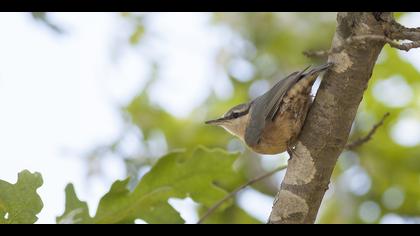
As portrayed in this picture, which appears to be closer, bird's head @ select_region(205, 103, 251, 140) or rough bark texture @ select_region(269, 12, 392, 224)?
rough bark texture @ select_region(269, 12, 392, 224)

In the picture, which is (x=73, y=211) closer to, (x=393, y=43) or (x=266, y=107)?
(x=266, y=107)

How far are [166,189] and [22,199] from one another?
855mm

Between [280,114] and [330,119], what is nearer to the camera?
[330,119]

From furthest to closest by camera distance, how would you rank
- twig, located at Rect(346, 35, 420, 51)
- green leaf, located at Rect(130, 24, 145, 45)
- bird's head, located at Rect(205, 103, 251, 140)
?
green leaf, located at Rect(130, 24, 145, 45) < bird's head, located at Rect(205, 103, 251, 140) < twig, located at Rect(346, 35, 420, 51)

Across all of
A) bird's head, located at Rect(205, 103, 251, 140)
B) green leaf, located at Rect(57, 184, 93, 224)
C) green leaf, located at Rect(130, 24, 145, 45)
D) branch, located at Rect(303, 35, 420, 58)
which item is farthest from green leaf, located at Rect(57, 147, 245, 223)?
green leaf, located at Rect(130, 24, 145, 45)

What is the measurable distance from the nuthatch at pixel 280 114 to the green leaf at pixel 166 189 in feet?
0.79

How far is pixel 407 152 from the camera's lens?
6.19 m

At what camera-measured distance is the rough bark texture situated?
8.47 feet

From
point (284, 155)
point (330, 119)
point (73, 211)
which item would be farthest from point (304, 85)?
point (284, 155)

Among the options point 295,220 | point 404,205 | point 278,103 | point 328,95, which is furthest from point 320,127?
point 404,205

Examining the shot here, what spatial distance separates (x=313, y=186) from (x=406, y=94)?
423 cm

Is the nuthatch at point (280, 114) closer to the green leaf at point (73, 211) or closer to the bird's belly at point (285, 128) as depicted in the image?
the bird's belly at point (285, 128)

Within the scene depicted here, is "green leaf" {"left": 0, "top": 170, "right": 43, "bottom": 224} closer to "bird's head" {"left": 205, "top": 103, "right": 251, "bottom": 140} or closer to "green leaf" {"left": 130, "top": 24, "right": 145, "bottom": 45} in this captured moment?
"bird's head" {"left": 205, "top": 103, "right": 251, "bottom": 140}

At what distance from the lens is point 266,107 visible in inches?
142
